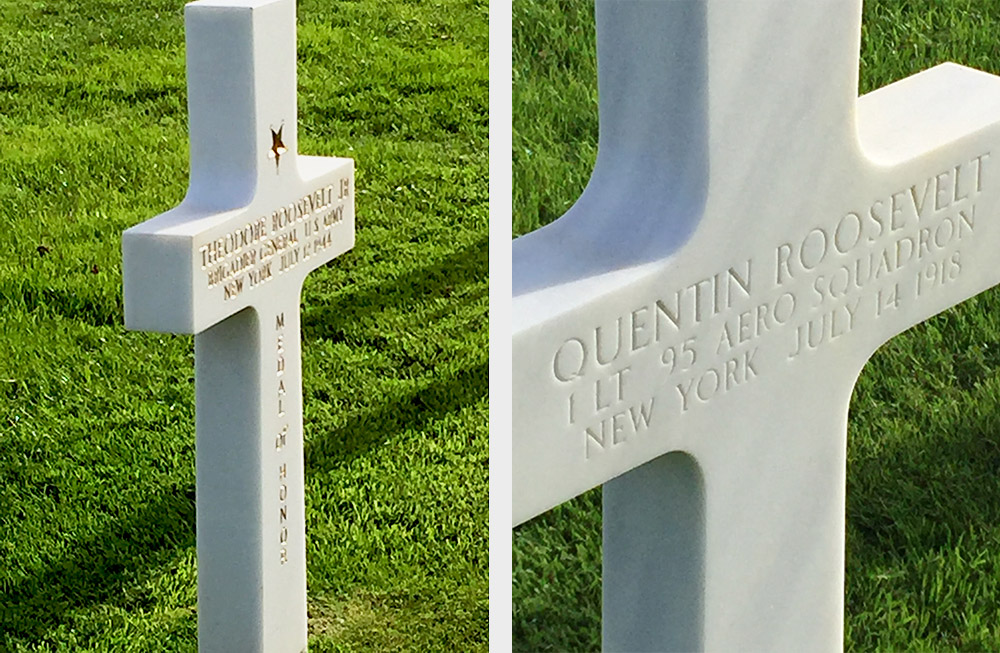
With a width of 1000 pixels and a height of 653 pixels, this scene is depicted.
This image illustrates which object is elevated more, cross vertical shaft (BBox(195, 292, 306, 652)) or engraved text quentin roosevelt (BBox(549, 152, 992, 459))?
engraved text quentin roosevelt (BBox(549, 152, 992, 459))

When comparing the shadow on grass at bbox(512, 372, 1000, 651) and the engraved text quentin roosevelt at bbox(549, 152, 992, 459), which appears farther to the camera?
the shadow on grass at bbox(512, 372, 1000, 651)

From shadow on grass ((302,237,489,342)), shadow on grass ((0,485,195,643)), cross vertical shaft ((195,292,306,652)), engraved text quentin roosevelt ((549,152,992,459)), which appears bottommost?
shadow on grass ((0,485,195,643))

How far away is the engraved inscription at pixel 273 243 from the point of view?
186 centimetres

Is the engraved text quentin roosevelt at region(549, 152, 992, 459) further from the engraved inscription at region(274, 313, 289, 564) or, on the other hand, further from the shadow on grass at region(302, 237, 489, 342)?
the shadow on grass at region(302, 237, 489, 342)

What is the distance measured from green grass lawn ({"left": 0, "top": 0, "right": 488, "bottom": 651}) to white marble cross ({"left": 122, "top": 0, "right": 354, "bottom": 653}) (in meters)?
0.26

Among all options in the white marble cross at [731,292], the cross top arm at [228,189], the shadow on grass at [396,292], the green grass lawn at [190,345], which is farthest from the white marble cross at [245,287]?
the shadow on grass at [396,292]

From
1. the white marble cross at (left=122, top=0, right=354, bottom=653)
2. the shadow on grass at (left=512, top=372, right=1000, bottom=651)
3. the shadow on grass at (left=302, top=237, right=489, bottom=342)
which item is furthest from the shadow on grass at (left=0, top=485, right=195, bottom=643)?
the shadow on grass at (left=302, top=237, right=489, bottom=342)

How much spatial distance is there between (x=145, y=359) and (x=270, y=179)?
4.39ft

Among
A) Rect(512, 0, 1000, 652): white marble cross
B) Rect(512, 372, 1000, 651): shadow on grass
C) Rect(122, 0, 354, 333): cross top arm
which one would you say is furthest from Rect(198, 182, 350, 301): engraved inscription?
Rect(512, 0, 1000, 652): white marble cross

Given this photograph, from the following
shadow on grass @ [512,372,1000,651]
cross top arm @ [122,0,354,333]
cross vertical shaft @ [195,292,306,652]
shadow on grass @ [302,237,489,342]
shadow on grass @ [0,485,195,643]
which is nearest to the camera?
cross top arm @ [122,0,354,333]

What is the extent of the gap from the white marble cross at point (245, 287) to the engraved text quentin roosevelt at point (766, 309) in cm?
81

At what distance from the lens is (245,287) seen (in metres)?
1.96

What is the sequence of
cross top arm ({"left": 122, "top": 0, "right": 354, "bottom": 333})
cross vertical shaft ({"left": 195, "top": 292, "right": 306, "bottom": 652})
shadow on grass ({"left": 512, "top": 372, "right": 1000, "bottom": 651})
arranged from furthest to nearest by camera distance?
shadow on grass ({"left": 512, "top": 372, "right": 1000, "bottom": 651}) < cross vertical shaft ({"left": 195, "top": 292, "right": 306, "bottom": 652}) < cross top arm ({"left": 122, "top": 0, "right": 354, "bottom": 333})

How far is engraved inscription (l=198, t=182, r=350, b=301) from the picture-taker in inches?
73.0
